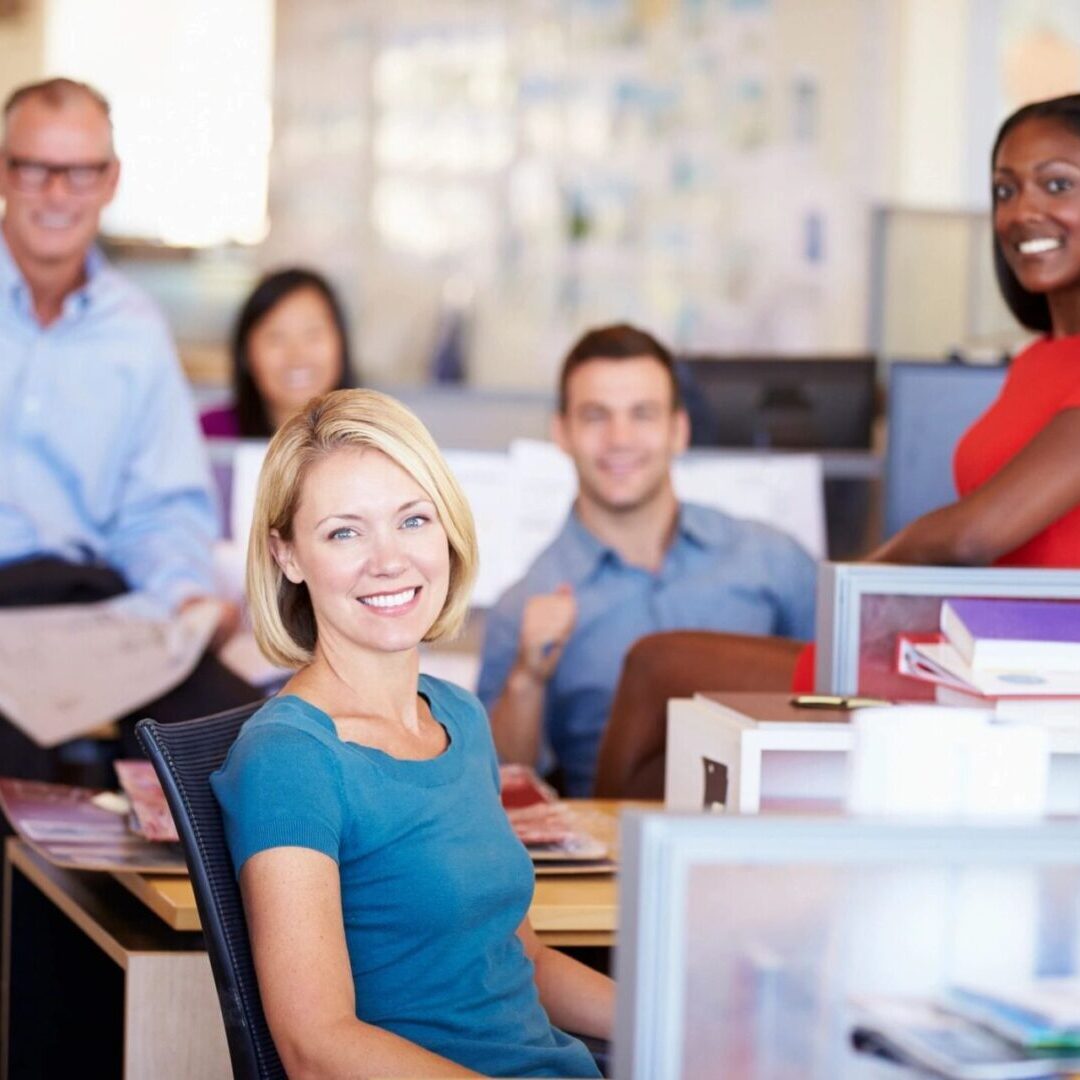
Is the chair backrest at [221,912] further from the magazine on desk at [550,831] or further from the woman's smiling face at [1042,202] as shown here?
the woman's smiling face at [1042,202]

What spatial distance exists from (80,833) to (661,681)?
75cm

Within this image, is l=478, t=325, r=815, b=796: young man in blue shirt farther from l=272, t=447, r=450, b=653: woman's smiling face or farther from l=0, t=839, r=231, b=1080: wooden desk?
l=272, t=447, r=450, b=653: woman's smiling face

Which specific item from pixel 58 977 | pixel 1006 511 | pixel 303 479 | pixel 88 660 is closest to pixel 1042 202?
pixel 1006 511

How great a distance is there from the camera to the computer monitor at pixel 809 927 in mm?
973

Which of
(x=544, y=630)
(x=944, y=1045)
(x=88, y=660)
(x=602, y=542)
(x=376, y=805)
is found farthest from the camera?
(x=602, y=542)

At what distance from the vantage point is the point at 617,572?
3027 millimetres

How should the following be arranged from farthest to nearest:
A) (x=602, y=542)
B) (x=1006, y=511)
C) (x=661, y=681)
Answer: (x=602, y=542)
(x=661, y=681)
(x=1006, y=511)

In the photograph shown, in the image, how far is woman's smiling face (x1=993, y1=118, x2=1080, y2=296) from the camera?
7.23 ft

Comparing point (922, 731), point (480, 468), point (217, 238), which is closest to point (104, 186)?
point (480, 468)

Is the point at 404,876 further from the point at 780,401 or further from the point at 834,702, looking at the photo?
the point at 780,401

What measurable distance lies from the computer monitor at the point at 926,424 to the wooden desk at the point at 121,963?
106 centimetres

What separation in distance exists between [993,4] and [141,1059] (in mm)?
5531

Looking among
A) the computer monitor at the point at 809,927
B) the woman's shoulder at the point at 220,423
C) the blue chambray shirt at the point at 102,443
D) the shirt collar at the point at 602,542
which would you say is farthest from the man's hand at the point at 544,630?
the computer monitor at the point at 809,927

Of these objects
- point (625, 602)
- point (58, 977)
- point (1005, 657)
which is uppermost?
point (1005, 657)
